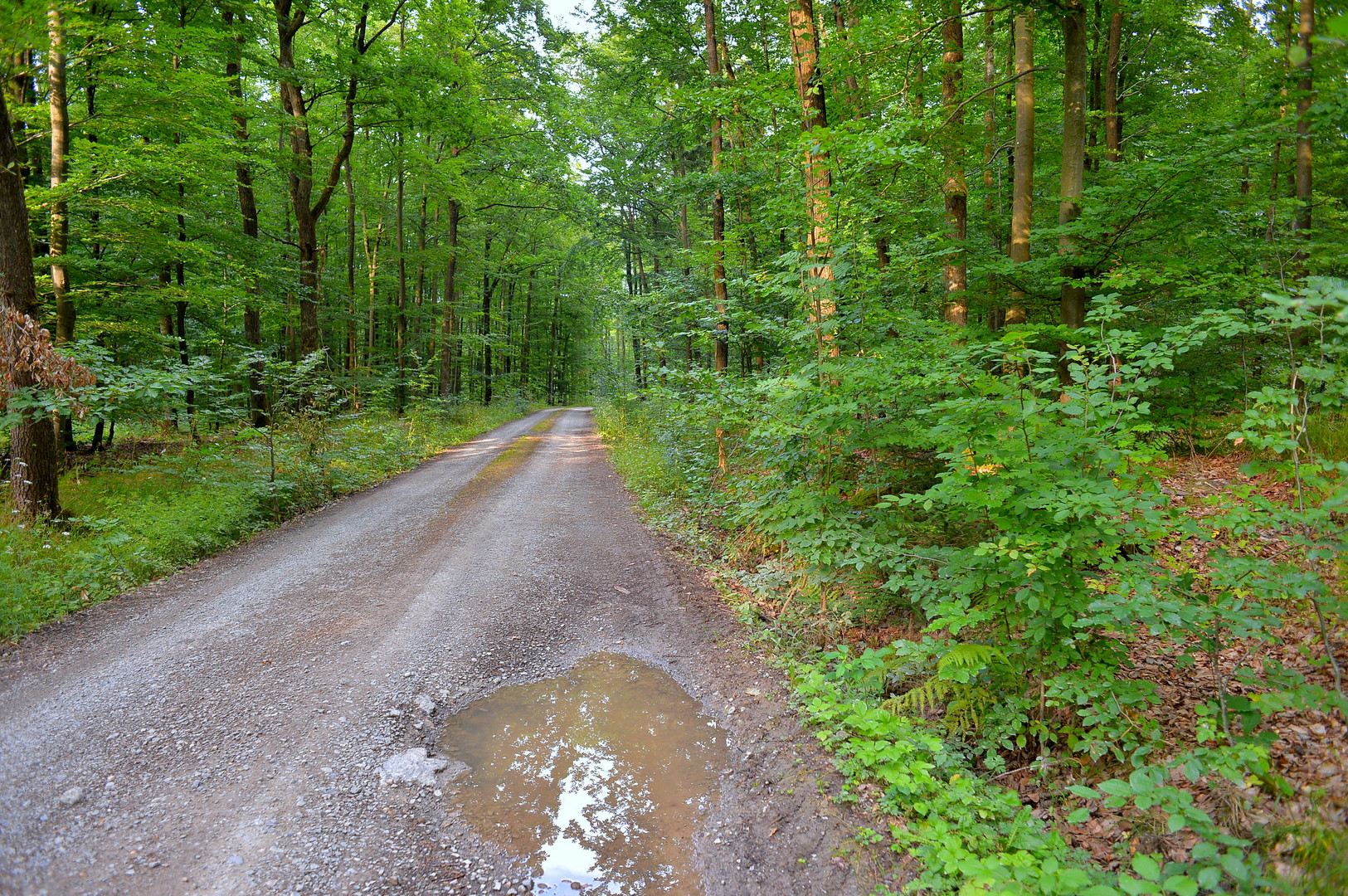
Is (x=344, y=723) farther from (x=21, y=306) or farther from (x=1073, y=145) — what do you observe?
(x=1073, y=145)

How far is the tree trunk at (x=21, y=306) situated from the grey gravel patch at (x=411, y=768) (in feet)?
20.4

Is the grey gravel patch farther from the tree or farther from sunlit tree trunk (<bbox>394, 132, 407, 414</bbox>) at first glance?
sunlit tree trunk (<bbox>394, 132, 407, 414</bbox>)

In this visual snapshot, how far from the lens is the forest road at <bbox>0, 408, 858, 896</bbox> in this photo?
105 inches

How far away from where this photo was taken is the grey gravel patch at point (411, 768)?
3227 millimetres

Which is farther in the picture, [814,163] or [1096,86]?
[1096,86]

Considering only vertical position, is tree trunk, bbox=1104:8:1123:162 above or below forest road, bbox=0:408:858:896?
above

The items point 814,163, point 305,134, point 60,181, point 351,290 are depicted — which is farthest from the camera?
point 351,290

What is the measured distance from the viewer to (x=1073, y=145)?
235 inches

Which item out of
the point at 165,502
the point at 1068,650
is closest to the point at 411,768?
the point at 1068,650

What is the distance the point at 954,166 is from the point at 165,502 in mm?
11589

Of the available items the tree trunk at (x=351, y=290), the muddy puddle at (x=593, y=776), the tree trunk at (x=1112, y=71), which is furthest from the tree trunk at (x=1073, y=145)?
the tree trunk at (x=351, y=290)

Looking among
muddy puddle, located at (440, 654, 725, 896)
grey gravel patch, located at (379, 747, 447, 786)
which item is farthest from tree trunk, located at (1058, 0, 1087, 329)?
grey gravel patch, located at (379, 747, 447, 786)

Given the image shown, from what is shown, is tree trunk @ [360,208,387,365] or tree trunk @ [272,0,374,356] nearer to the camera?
tree trunk @ [272,0,374,356]

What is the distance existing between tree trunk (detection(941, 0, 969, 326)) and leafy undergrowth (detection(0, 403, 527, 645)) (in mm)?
9340
